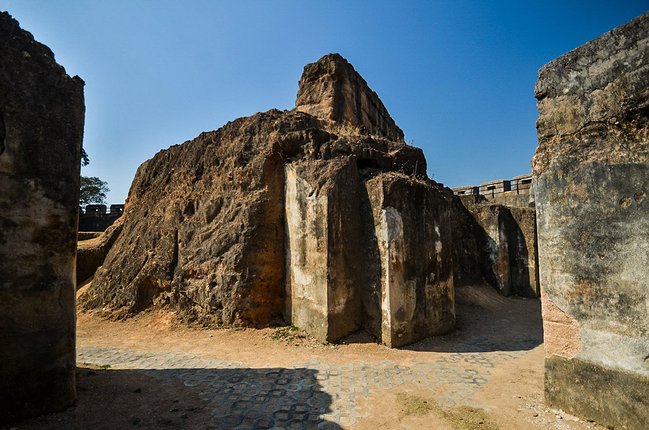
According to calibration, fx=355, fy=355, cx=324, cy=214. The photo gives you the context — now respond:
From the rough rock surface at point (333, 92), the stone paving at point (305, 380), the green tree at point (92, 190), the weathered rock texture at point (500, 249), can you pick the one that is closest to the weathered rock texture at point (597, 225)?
the stone paving at point (305, 380)

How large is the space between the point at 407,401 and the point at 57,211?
5.14 m

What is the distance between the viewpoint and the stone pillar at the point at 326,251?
7.40 metres

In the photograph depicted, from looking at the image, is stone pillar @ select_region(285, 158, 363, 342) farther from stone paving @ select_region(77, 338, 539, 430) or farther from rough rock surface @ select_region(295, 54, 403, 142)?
rough rock surface @ select_region(295, 54, 403, 142)

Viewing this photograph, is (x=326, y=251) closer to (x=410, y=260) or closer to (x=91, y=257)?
(x=410, y=260)

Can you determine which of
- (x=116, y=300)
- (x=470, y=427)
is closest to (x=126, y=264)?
(x=116, y=300)

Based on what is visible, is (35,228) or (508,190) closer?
(35,228)

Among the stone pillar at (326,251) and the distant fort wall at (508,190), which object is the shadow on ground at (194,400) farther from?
the distant fort wall at (508,190)

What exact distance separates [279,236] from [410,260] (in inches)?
133

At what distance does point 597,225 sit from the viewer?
389cm

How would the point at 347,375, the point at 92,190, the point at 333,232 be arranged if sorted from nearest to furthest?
the point at 347,375
the point at 333,232
the point at 92,190

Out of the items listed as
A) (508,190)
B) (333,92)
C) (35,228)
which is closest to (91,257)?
(35,228)

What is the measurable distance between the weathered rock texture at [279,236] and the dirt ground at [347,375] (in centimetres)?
53

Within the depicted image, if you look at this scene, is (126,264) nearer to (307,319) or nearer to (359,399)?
(307,319)

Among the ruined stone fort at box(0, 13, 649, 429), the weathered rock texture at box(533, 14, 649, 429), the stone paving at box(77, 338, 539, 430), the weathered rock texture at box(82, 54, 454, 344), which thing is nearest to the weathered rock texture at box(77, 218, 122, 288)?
the ruined stone fort at box(0, 13, 649, 429)
